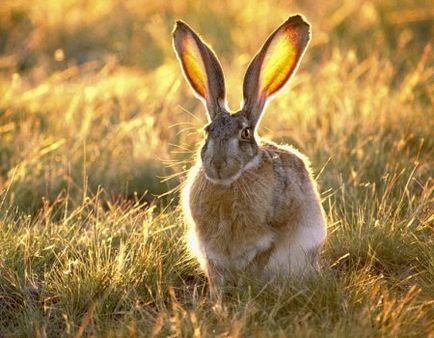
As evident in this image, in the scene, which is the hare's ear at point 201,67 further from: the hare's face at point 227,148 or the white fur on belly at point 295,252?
the white fur on belly at point 295,252

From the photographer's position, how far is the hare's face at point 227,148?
170 inches

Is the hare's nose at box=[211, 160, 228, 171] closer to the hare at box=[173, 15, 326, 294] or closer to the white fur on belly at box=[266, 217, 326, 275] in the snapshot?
the hare at box=[173, 15, 326, 294]

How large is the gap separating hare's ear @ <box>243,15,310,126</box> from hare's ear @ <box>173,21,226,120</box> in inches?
5.6

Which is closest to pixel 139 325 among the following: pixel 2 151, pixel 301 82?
pixel 2 151

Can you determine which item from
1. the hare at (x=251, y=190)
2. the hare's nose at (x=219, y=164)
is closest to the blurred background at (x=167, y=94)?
the hare at (x=251, y=190)

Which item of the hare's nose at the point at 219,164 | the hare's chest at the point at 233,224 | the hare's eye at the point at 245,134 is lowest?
the hare's chest at the point at 233,224

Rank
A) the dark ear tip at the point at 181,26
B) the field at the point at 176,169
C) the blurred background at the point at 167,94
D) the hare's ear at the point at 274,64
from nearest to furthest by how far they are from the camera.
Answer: the field at the point at 176,169 < the hare's ear at the point at 274,64 < the dark ear tip at the point at 181,26 < the blurred background at the point at 167,94

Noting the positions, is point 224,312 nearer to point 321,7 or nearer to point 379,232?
point 379,232

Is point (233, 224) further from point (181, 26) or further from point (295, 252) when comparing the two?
point (181, 26)

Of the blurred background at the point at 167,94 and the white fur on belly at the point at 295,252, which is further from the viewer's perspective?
the blurred background at the point at 167,94

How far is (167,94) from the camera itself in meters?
8.05

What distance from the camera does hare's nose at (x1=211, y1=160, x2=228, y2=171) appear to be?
4.30 metres

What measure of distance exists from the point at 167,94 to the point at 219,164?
3.83m

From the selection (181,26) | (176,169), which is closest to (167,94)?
(176,169)
